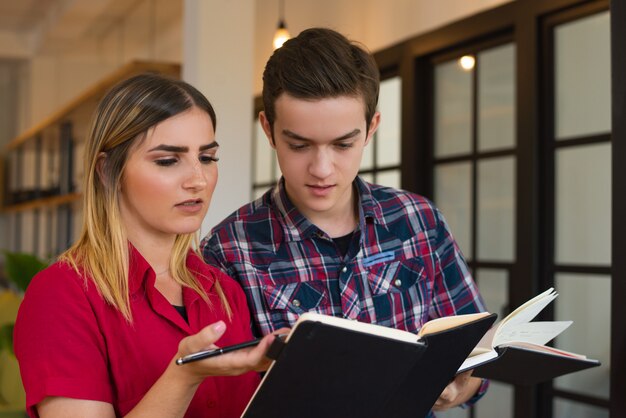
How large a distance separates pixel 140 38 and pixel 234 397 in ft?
22.8

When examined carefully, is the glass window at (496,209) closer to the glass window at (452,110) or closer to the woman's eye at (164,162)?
the glass window at (452,110)

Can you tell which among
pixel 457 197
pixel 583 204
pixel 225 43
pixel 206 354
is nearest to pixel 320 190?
pixel 206 354

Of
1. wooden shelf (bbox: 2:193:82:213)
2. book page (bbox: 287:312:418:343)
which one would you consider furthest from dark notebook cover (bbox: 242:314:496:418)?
wooden shelf (bbox: 2:193:82:213)

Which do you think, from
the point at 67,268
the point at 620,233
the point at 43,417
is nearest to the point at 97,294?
the point at 67,268

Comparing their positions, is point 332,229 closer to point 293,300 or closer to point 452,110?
point 293,300

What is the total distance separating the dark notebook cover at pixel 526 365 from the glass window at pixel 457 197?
247cm

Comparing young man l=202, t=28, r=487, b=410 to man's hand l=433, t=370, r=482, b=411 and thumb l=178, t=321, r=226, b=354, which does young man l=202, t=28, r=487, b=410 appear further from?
thumb l=178, t=321, r=226, b=354

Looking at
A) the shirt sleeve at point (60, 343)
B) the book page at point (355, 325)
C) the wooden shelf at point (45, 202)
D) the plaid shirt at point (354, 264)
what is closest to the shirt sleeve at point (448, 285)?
the plaid shirt at point (354, 264)

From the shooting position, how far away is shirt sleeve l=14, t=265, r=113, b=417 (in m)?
1.22

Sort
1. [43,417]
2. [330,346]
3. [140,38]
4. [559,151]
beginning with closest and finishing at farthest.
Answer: [330,346] → [43,417] → [559,151] → [140,38]

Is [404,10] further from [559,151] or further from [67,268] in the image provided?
[67,268]

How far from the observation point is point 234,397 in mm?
1465

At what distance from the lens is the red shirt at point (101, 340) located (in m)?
1.23

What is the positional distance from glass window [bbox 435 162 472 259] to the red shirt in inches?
108
